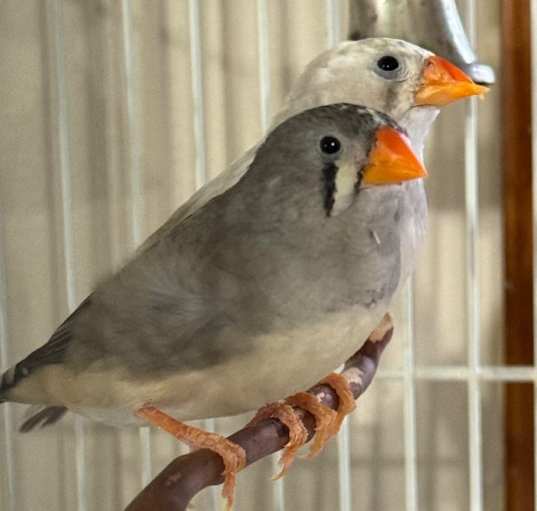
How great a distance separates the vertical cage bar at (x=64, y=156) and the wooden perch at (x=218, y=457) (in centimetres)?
42

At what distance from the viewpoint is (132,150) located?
3.21 ft

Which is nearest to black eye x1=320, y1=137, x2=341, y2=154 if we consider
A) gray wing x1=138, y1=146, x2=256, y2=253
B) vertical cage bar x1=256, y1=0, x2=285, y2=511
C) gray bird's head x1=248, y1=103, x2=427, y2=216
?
gray bird's head x1=248, y1=103, x2=427, y2=216

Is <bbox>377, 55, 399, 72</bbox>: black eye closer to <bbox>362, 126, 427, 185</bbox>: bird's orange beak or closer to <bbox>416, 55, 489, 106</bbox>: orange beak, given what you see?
<bbox>416, 55, 489, 106</bbox>: orange beak

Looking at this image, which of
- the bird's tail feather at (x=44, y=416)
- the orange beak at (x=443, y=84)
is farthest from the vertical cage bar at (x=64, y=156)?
the orange beak at (x=443, y=84)

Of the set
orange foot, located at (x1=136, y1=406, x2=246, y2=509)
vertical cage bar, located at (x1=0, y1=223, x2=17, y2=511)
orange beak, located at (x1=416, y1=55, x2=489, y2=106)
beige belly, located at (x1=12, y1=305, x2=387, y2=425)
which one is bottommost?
vertical cage bar, located at (x1=0, y1=223, x2=17, y2=511)

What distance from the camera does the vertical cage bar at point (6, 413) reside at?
992 millimetres

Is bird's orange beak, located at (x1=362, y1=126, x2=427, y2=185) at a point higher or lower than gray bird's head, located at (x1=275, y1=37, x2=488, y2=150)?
lower

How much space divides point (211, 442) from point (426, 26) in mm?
341

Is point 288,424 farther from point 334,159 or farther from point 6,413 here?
point 6,413

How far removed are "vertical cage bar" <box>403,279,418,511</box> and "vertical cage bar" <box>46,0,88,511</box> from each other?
369 mm

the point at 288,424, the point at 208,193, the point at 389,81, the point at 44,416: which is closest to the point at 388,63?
the point at 389,81

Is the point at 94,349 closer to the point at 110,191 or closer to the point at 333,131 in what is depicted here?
the point at 333,131

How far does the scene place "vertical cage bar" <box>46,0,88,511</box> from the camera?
0.97 m

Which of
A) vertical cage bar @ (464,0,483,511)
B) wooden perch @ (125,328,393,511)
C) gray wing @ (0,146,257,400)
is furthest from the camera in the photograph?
vertical cage bar @ (464,0,483,511)
